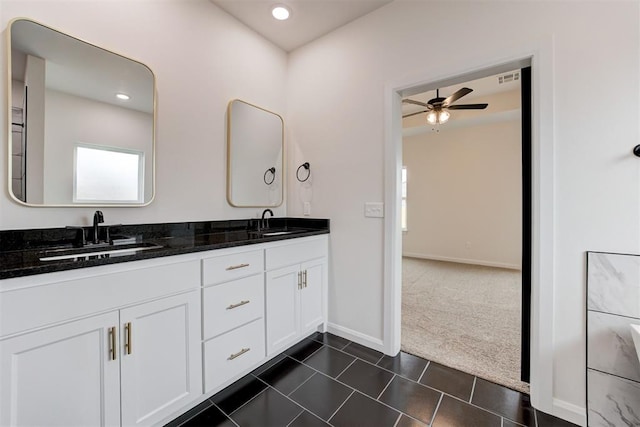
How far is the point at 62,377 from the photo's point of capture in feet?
3.37

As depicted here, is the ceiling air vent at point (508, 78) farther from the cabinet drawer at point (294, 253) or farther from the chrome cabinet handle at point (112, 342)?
the chrome cabinet handle at point (112, 342)

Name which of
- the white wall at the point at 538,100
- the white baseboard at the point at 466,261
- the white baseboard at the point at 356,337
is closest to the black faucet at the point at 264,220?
the white wall at the point at 538,100

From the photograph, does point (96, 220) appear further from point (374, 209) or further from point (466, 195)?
point (466, 195)

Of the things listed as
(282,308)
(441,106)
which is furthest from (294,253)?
(441,106)

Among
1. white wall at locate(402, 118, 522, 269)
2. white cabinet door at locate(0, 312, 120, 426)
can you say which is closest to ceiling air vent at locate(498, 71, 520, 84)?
white wall at locate(402, 118, 522, 269)

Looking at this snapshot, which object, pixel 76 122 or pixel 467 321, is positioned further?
pixel 467 321

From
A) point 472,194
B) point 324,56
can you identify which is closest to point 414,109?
point 472,194

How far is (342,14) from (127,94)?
1752 mm

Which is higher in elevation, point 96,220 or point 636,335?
point 96,220

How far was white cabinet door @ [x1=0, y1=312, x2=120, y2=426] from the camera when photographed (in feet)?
3.05

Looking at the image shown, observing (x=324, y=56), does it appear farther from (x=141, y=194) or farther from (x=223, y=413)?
(x=223, y=413)

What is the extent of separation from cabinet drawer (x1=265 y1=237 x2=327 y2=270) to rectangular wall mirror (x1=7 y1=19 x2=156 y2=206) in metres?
0.92

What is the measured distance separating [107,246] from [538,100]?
98.7 inches

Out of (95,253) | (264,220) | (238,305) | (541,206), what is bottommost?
(238,305)
